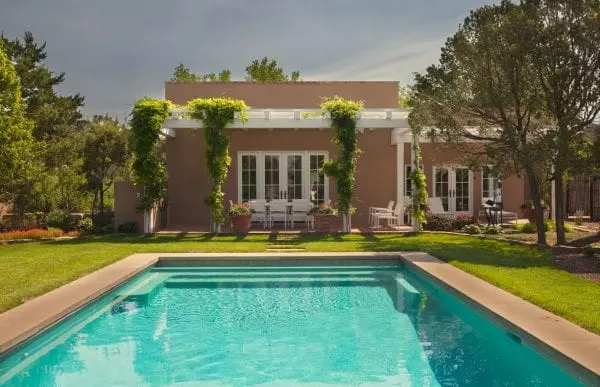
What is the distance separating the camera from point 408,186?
19.5 m

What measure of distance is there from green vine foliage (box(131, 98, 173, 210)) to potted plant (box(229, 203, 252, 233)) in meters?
2.05

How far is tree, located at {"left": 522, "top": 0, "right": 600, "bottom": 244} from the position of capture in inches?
484

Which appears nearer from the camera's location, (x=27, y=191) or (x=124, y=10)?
(x=124, y=10)

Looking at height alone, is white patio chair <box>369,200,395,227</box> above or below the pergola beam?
below

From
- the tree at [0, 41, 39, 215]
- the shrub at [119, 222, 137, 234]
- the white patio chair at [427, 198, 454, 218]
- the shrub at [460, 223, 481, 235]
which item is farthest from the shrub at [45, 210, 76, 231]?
the shrub at [460, 223, 481, 235]

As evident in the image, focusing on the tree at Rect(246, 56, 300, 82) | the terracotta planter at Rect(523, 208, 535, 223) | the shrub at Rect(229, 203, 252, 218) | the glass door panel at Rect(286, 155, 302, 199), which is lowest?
the terracotta planter at Rect(523, 208, 535, 223)

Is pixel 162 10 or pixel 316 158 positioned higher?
pixel 162 10

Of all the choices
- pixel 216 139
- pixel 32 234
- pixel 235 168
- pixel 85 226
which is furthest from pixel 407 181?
pixel 32 234

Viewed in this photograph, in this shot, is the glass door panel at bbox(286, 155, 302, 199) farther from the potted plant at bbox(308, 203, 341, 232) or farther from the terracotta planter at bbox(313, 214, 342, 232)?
the terracotta planter at bbox(313, 214, 342, 232)

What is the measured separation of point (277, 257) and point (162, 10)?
7.35 m

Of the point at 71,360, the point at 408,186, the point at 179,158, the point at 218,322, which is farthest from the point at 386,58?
the point at 71,360

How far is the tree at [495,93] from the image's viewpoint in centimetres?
1273

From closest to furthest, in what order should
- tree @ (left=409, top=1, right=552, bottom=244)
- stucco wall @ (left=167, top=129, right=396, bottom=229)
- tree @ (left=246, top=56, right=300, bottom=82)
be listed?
1. tree @ (left=409, top=1, right=552, bottom=244)
2. stucco wall @ (left=167, top=129, right=396, bottom=229)
3. tree @ (left=246, top=56, right=300, bottom=82)

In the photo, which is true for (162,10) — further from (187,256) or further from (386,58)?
(386,58)
